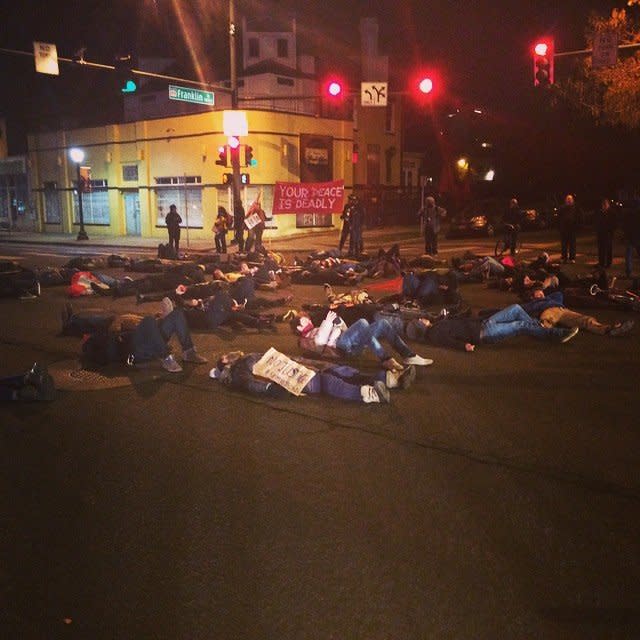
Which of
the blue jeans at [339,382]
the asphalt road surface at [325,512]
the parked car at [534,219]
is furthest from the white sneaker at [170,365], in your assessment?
the parked car at [534,219]

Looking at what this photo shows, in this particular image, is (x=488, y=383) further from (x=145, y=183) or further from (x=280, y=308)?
(x=145, y=183)

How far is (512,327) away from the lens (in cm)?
970

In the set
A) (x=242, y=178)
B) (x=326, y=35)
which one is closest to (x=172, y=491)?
(x=242, y=178)

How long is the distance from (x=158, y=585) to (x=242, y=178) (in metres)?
24.6

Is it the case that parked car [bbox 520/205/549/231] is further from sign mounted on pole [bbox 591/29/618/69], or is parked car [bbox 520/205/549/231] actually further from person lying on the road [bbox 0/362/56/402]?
person lying on the road [bbox 0/362/56/402]

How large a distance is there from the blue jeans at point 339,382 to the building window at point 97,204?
36320 mm

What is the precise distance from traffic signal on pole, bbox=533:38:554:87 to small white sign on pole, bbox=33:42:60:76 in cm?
1266

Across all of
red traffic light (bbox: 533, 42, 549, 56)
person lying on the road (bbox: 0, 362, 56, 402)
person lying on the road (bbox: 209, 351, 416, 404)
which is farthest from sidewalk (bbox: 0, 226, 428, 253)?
person lying on the road (bbox: 0, 362, 56, 402)

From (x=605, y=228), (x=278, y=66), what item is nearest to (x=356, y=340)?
(x=605, y=228)

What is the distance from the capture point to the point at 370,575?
3.88 meters

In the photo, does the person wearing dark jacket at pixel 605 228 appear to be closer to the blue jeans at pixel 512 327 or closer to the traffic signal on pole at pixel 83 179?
Answer: the blue jeans at pixel 512 327

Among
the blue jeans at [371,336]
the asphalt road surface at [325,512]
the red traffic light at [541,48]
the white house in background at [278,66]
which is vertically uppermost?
the white house in background at [278,66]

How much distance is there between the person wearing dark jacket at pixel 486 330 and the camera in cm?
959

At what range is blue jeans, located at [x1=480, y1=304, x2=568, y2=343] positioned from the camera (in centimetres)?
961
